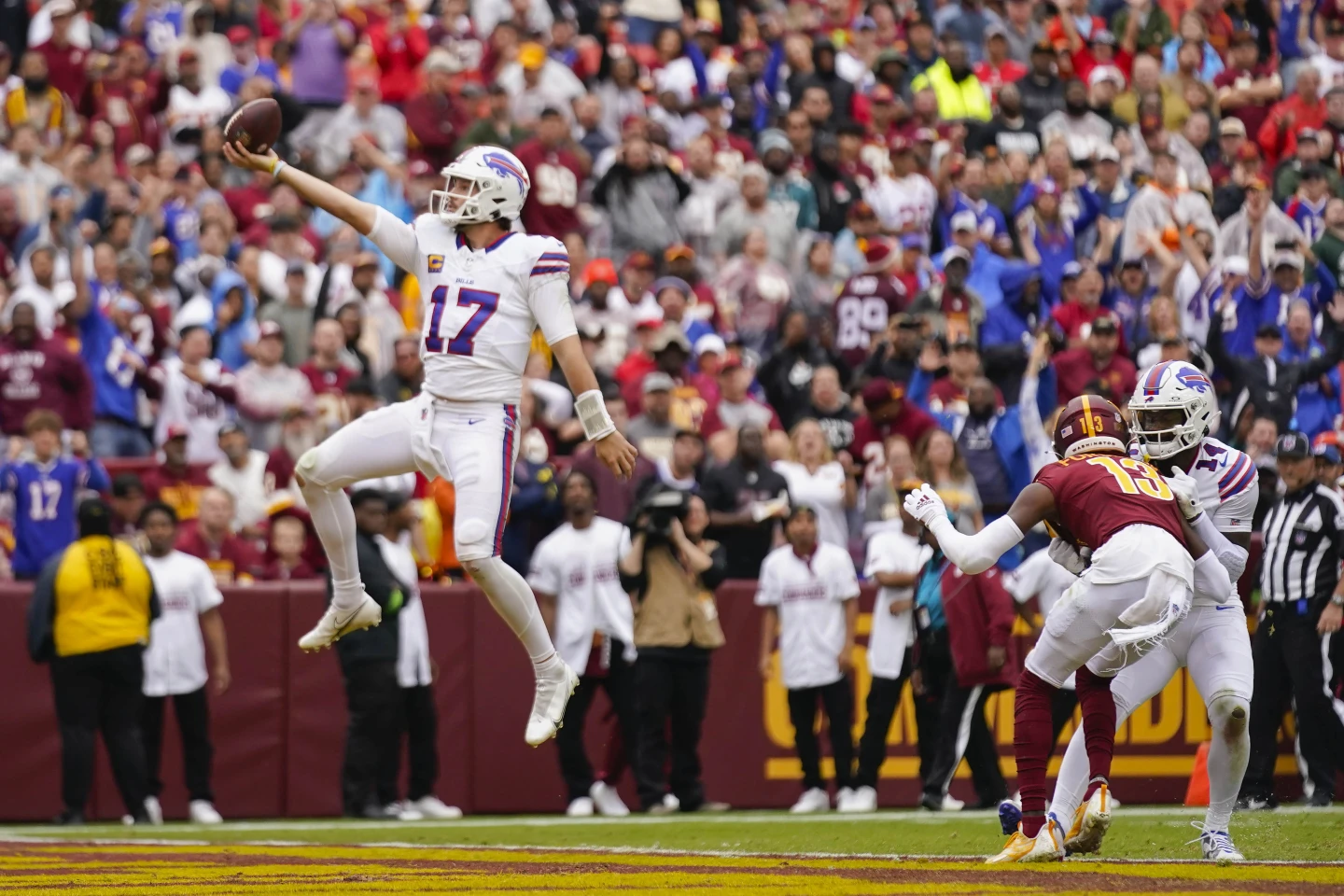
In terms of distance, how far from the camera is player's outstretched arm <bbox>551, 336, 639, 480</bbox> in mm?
8156

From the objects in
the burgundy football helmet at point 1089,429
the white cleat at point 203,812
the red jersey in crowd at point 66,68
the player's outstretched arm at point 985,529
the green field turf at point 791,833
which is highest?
the red jersey in crowd at point 66,68

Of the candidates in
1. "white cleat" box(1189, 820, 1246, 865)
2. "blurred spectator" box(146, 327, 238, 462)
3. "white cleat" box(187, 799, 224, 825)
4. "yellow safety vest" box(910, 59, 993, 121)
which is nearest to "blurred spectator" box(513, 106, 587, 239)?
"blurred spectator" box(146, 327, 238, 462)

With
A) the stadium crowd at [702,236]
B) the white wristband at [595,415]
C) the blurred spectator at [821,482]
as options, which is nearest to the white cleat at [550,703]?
the white wristband at [595,415]

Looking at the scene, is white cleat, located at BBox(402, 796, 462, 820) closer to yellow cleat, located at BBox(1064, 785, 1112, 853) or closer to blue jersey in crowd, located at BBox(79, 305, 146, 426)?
blue jersey in crowd, located at BBox(79, 305, 146, 426)

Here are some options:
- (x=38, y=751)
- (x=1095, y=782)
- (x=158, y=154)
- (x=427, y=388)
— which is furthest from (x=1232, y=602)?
(x=158, y=154)

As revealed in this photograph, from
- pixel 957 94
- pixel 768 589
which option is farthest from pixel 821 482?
pixel 957 94

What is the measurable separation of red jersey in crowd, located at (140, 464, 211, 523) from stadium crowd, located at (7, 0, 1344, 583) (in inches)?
1.4

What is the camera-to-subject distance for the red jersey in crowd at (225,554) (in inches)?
539

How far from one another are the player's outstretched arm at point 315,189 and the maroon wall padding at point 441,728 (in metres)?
5.20

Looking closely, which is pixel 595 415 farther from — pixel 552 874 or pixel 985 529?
pixel 552 874

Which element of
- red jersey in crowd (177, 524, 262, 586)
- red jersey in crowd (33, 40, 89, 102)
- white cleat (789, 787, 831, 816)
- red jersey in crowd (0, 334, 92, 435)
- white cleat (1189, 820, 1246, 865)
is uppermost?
red jersey in crowd (33, 40, 89, 102)

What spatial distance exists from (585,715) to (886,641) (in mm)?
1996

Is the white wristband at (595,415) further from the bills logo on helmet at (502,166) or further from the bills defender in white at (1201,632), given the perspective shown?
the bills defender in white at (1201,632)

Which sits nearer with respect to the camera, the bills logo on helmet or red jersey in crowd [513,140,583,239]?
the bills logo on helmet
